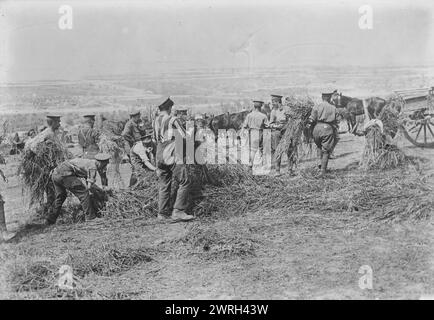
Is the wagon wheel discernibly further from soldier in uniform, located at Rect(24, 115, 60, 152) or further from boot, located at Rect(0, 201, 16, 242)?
boot, located at Rect(0, 201, 16, 242)

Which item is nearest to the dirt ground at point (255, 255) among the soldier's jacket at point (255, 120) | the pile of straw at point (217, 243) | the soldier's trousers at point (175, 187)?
the pile of straw at point (217, 243)

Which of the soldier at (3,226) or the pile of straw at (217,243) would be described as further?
the soldier at (3,226)

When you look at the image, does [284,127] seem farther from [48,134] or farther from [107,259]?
[48,134]

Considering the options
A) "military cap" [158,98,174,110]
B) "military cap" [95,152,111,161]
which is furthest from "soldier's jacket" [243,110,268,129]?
"military cap" [95,152,111,161]

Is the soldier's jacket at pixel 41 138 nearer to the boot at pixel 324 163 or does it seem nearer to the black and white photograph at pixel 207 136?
the black and white photograph at pixel 207 136

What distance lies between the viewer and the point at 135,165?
6.88 meters

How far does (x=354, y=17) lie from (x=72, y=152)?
3.59 m

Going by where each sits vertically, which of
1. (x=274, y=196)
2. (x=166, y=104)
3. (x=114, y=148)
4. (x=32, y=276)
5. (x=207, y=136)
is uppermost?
(x=166, y=104)

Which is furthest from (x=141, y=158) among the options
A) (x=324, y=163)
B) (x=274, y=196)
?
(x=324, y=163)

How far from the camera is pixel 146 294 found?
609 centimetres

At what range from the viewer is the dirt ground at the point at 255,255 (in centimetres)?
607

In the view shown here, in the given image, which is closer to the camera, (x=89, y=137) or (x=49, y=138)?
(x=49, y=138)

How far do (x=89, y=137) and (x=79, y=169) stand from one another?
40 cm

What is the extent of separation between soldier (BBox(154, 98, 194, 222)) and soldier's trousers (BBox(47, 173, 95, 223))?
0.83 metres
